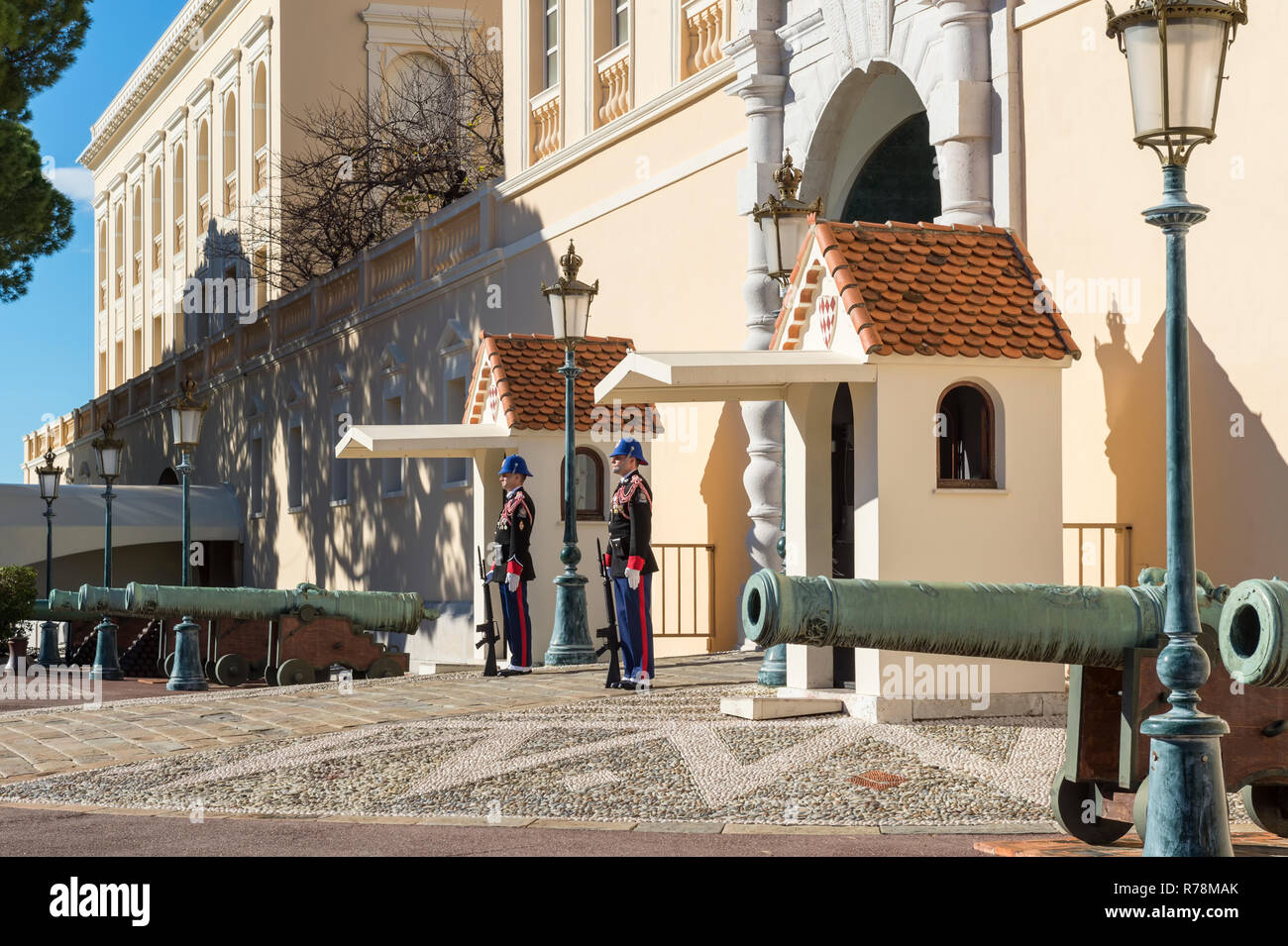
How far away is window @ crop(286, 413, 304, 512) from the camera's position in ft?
113

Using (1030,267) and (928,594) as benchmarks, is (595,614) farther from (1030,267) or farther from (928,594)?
(928,594)

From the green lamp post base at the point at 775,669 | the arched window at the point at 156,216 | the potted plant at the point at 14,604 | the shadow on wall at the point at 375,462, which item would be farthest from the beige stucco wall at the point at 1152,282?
the arched window at the point at 156,216

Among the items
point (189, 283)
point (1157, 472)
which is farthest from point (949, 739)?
point (189, 283)

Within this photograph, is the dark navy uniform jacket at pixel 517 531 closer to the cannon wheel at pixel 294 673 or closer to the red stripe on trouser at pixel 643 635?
the red stripe on trouser at pixel 643 635

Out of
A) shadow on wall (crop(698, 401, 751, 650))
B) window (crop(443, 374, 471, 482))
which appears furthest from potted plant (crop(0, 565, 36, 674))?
shadow on wall (crop(698, 401, 751, 650))

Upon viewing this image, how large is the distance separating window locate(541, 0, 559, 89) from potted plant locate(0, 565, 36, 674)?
9.79 m

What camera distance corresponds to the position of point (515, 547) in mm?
16172

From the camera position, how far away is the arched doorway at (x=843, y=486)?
552 inches

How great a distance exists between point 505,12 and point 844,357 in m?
16.7

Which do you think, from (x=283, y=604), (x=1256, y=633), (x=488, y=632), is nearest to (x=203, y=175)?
(x=283, y=604)

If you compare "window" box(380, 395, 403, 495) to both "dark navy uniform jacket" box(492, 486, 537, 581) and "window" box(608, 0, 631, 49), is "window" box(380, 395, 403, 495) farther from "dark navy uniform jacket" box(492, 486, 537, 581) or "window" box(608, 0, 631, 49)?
"dark navy uniform jacket" box(492, 486, 537, 581)

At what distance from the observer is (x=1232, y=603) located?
20.8 feet

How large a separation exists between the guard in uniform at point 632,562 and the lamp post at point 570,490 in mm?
1989

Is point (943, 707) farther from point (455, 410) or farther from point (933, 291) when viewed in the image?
point (455, 410)
